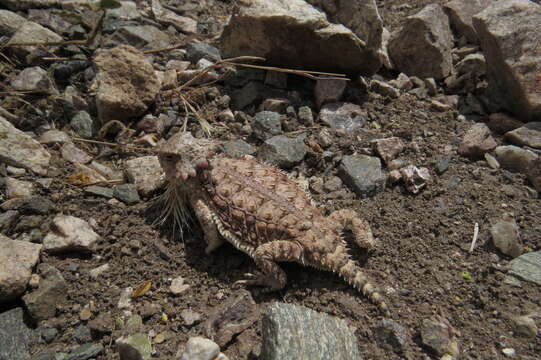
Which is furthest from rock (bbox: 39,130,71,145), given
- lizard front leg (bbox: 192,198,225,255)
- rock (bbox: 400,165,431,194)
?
rock (bbox: 400,165,431,194)

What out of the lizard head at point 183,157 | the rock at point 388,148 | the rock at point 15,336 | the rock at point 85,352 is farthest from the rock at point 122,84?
the rock at point 388,148

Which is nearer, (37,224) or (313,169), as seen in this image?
(37,224)

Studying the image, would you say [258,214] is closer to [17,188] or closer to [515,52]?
[17,188]

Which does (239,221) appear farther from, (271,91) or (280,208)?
(271,91)

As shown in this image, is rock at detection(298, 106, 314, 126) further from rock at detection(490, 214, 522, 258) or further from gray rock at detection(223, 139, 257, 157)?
rock at detection(490, 214, 522, 258)

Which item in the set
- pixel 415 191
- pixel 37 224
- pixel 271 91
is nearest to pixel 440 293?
pixel 415 191

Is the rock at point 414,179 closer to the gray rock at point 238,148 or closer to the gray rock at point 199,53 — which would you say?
the gray rock at point 238,148

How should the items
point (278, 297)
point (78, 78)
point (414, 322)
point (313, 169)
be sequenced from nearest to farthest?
point (414, 322) → point (278, 297) → point (313, 169) → point (78, 78)
